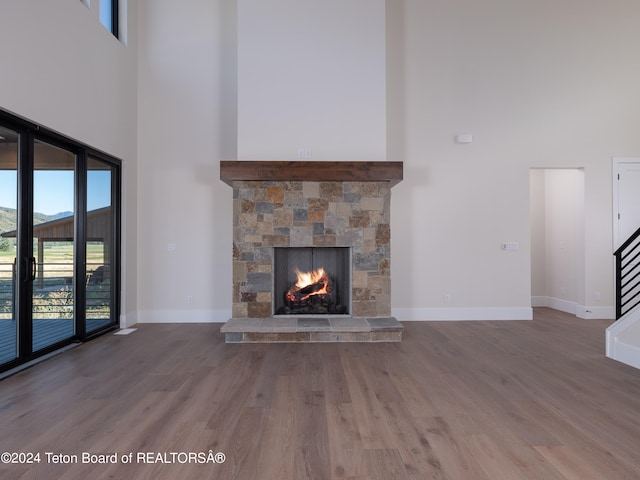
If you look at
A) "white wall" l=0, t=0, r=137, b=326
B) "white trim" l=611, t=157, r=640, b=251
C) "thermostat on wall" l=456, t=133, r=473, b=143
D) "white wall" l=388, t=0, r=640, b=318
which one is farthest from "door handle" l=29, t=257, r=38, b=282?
"white trim" l=611, t=157, r=640, b=251

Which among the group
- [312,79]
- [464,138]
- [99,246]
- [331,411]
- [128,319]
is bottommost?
[331,411]

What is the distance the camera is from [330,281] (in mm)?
5215

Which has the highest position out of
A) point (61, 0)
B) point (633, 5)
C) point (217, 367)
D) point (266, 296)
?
point (633, 5)

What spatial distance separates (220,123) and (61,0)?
2142 mm

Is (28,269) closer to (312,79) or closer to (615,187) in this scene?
(312,79)

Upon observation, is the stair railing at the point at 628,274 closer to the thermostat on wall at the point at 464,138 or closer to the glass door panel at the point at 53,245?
the thermostat on wall at the point at 464,138

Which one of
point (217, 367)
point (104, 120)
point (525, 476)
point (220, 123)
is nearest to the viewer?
point (525, 476)

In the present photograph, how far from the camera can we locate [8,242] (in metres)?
3.39

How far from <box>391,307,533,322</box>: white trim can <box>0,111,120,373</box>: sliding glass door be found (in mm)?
3877

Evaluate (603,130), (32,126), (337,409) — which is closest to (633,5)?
(603,130)

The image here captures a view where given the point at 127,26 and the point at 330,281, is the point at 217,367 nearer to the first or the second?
the point at 330,281

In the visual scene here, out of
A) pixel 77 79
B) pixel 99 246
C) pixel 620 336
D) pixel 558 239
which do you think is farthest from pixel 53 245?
pixel 558 239

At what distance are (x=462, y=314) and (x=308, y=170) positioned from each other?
9.92 ft

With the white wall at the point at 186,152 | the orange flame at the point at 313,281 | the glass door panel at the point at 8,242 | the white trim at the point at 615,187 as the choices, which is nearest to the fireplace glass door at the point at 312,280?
the orange flame at the point at 313,281
